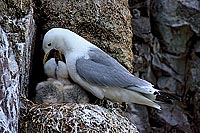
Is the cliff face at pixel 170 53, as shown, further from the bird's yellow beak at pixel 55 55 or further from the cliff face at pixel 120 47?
the bird's yellow beak at pixel 55 55

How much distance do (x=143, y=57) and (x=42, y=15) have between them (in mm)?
1576

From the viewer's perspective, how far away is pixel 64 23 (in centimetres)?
253

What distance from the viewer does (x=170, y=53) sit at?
13.7ft

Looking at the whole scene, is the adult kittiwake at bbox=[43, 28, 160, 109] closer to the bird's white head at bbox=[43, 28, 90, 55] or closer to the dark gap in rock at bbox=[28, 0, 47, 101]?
the bird's white head at bbox=[43, 28, 90, 55]

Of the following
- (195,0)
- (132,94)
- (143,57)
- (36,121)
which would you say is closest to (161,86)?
(143,57)

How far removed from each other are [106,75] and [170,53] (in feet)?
6.51

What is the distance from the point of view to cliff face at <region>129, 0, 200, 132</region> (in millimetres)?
4039

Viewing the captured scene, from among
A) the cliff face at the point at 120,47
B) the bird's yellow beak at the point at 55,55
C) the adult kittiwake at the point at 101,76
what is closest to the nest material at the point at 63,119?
the cliff face at the point at 120,47

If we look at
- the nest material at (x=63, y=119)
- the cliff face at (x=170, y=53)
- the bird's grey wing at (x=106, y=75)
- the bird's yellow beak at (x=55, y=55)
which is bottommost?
the cliff face at (x=170, y=53)

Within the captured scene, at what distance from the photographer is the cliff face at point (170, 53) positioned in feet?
13.3

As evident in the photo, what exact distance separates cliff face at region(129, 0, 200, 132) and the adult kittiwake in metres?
1.69

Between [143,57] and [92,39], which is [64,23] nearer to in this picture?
[92,39]

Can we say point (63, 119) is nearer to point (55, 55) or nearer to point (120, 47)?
point (55, 55)

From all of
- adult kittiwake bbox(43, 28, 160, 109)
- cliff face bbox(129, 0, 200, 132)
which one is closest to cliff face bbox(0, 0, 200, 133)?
cliff face bbox(129, 0, 200, 132)
